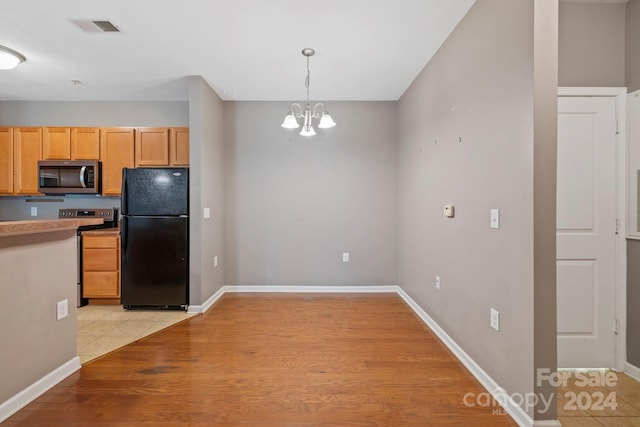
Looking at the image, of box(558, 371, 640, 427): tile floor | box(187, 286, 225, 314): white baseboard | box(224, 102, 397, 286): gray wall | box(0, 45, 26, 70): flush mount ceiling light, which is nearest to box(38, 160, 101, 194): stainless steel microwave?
box(0, 45, 26, 70): flush mount ceiling light

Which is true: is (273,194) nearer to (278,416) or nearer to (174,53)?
(174,53)

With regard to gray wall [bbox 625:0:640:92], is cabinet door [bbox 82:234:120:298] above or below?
below

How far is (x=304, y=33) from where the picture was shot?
2.59 metres

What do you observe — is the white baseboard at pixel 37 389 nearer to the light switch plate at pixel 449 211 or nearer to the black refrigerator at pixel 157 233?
the black refrigerator at pixel 157 233

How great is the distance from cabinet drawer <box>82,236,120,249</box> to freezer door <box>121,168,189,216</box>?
55 centimetres

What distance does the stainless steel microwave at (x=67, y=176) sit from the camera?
155 inches

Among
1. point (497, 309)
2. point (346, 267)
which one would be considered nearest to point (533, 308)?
point (497, 309)

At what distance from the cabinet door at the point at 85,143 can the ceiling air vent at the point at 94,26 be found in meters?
1.80

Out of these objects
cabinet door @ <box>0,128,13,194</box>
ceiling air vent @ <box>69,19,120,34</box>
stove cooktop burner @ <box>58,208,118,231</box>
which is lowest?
stove cooktop burner @ <box>58,208,118,231</box>

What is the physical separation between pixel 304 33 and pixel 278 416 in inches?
112

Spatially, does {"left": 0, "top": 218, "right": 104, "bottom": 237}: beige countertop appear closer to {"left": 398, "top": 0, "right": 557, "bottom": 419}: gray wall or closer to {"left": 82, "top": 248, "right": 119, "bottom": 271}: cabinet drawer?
{"left": 82, "top": 248, "right": 119, "bottom": 271}: cabinet drawer

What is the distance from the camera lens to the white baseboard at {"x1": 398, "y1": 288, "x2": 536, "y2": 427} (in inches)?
66.6

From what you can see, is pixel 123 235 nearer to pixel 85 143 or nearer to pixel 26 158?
pixel 85 143

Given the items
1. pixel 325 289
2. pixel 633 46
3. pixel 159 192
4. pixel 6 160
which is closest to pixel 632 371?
pixel 633 46
